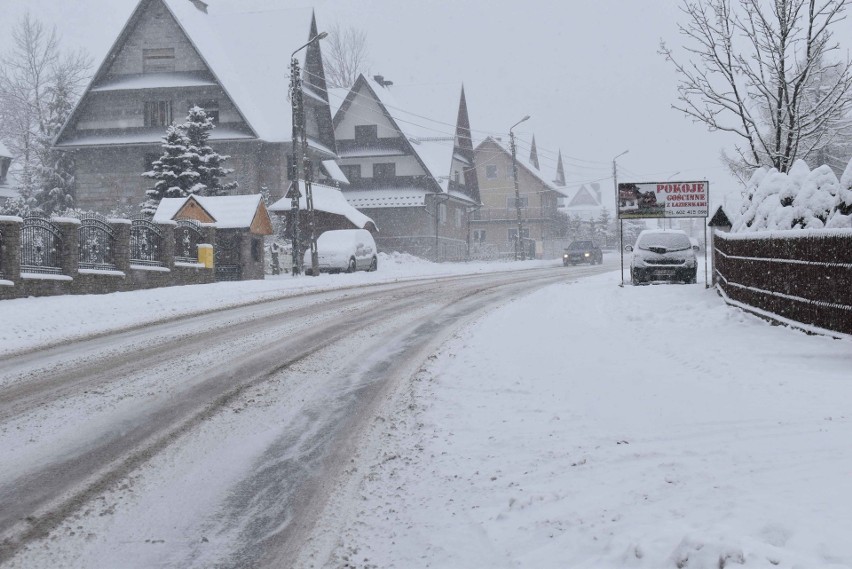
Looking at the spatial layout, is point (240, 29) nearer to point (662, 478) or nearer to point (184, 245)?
point (184, 245)

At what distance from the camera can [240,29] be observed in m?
45.6

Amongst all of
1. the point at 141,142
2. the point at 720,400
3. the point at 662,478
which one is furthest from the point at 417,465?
the point at 141,142

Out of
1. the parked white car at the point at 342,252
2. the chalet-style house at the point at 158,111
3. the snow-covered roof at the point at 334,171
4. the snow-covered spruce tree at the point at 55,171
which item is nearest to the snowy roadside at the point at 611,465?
the parked white car at the point at 342,252

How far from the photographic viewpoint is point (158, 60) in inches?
1608

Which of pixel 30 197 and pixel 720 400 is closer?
pixel 720 400

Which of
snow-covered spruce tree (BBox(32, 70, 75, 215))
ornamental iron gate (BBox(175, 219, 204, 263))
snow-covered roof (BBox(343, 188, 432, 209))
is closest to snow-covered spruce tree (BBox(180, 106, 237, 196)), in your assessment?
ornamental iron gate (BBox(175, 219, 204, 263))

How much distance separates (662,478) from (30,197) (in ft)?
155

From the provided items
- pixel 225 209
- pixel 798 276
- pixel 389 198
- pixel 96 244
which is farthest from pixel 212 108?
pixel 798 276

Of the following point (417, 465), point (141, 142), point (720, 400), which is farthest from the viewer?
point (141, 142)

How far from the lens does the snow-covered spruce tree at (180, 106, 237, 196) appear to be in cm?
3409

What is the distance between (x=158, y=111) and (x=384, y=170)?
50.1 feet

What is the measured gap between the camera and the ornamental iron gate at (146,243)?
795 inches

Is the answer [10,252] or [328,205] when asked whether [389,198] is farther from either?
[10,252]

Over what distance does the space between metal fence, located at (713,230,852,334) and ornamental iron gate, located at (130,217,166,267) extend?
48.4ft
